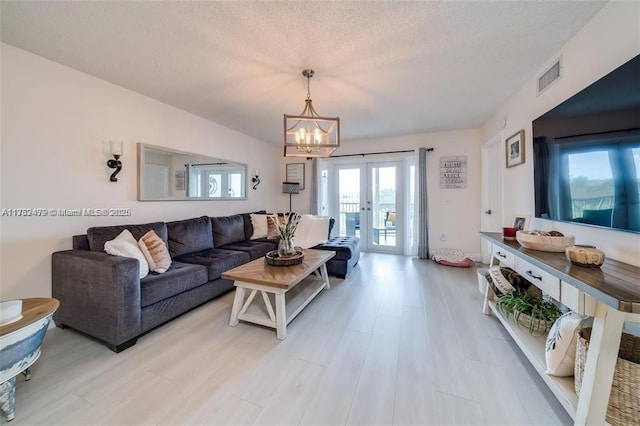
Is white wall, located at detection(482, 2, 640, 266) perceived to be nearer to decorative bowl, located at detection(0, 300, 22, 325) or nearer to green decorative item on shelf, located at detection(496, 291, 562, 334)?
green decorative item on shelf, located at detection(496, 291, 562, 334)

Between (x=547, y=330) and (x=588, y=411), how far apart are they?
731mm

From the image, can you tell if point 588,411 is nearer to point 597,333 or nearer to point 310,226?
point 597,333

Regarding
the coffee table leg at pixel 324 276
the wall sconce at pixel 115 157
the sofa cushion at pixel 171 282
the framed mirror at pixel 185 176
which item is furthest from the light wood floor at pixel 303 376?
the framed mirror at pixel 185 176

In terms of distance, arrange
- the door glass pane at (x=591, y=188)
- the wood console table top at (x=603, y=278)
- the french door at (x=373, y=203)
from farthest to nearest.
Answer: the french door at (x=373, y=203) → the door glass pane at (x=591, y=188) → the wood console table top at (x=603, y=278)

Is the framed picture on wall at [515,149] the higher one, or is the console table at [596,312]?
the framed picture on wall at [515,149]

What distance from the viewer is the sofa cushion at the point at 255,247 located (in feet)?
10.3

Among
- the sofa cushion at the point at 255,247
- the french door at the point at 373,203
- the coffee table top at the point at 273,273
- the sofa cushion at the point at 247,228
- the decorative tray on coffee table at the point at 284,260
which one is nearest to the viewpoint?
the coffee table top at the point at 273,273

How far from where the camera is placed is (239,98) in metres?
2.86

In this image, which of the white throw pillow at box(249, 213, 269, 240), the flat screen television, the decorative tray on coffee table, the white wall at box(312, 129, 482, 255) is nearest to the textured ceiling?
the flat screen television

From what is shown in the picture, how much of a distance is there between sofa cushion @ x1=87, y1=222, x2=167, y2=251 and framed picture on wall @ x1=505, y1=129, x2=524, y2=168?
4.04m

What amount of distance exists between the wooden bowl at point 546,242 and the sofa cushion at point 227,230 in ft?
11.1

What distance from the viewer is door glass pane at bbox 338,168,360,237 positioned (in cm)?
510

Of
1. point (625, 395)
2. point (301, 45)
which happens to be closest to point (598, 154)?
point (625, 395)

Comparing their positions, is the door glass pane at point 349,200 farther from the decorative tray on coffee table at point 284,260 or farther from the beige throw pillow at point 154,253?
the beige throw pillow at point 154,253
